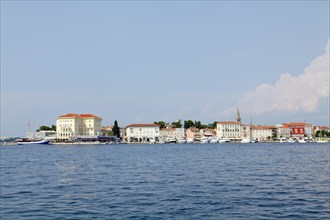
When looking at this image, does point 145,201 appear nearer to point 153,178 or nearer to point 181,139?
point 153,178

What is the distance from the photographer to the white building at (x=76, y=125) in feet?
569

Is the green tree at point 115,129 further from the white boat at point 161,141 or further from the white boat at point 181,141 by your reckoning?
the white boat at point 181,141

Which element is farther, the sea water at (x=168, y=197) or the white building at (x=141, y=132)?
the white building at (x=141, y=132)

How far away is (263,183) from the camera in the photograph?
2675 centimetres

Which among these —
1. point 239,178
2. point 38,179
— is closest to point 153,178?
point 239,178

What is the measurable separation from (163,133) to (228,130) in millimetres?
30313

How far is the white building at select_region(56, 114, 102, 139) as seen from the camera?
174 m

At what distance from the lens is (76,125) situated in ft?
574

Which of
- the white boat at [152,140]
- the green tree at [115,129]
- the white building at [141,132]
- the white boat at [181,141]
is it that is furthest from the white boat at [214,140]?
the green tree at [115,129]

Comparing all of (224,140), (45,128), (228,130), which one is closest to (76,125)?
(45,128)

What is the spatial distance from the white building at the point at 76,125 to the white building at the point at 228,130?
5306cm

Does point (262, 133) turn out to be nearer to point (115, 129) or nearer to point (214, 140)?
point (214, 140)

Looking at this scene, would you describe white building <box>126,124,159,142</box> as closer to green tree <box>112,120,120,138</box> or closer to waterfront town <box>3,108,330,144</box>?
waterfront town <box>3,108,330,144</box>

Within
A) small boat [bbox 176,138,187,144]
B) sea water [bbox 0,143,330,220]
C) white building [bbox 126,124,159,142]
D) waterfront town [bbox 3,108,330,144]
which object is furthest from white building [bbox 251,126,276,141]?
sea water [bbox 0,143,330,220]
